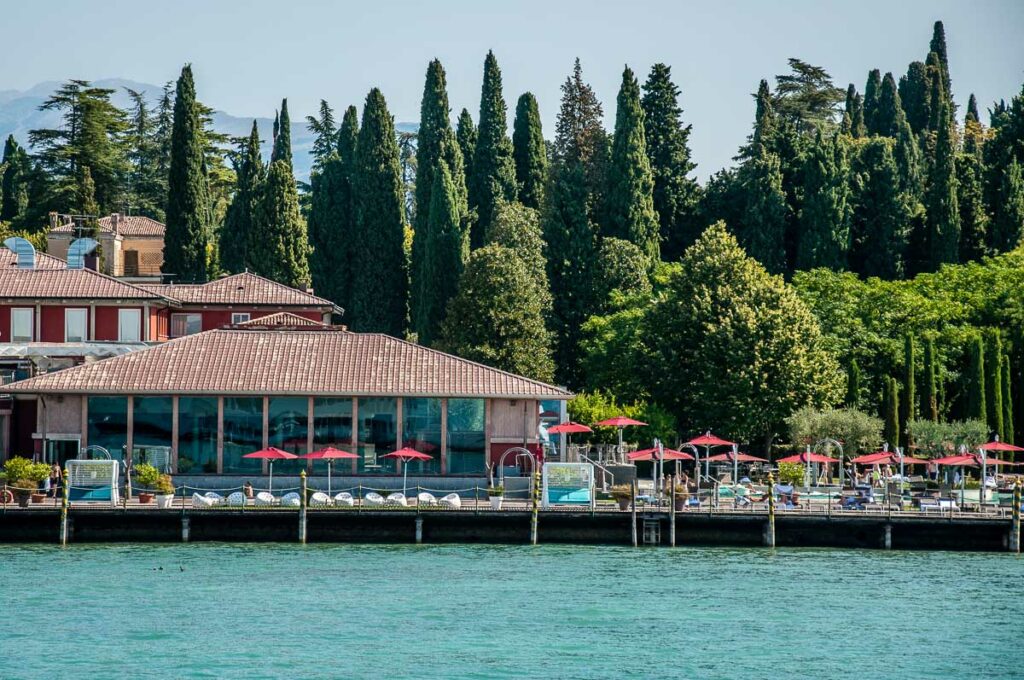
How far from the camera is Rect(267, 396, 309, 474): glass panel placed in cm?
6938

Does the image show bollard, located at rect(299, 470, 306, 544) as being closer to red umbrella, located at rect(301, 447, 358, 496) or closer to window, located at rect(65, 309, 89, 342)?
red umbrella, located at rect(301, 447, 358, 496)

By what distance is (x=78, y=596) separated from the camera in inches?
2067

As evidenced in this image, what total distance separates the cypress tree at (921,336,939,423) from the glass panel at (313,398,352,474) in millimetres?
27210

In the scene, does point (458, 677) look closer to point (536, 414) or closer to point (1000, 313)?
point (536, 414)

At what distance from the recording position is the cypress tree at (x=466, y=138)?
4552 inches

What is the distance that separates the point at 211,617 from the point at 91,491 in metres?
14.4

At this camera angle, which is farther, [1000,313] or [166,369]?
[1000,313]

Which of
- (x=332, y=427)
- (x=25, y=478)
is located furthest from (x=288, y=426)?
(x=25, y=478)

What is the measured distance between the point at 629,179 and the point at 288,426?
129 feet

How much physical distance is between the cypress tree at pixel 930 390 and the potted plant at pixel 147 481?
35.0m

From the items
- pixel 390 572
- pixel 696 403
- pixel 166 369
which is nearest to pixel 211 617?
pixel 390 572

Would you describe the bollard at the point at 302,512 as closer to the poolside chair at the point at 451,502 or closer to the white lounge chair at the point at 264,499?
the white lounge chair at the point at 264,499

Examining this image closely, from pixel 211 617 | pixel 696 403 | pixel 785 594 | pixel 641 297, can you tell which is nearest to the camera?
pixel 211 617

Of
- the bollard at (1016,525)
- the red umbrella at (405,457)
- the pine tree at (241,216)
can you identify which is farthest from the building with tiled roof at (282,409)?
the pine tree at (241,216)
